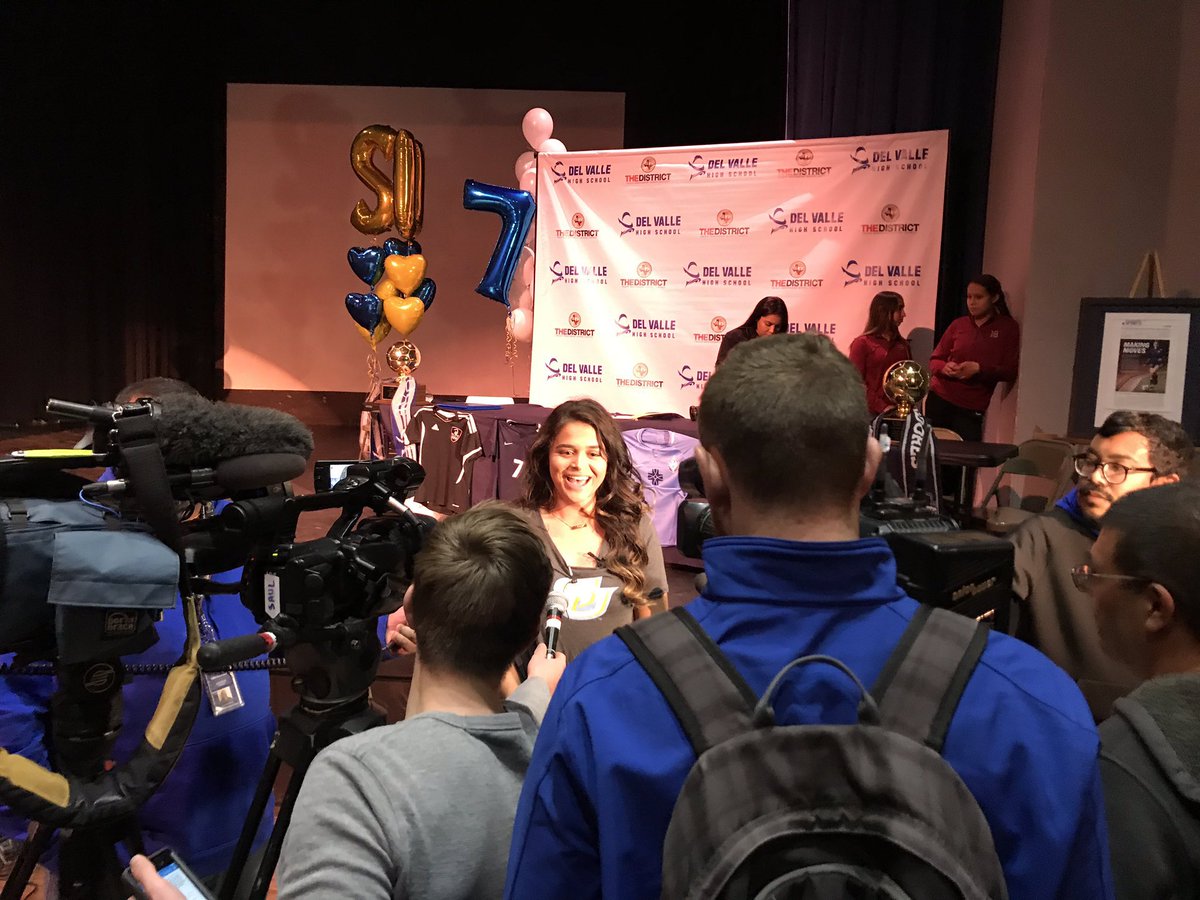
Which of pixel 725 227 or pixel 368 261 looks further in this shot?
pixel 368 261

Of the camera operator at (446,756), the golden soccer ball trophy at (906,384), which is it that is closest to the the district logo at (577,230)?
the golden soccer ball trophy at (906,384)

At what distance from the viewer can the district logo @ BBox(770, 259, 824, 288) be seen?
16.5 feet

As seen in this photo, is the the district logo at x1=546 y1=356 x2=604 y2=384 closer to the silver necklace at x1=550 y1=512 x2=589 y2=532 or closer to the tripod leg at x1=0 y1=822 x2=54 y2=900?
the silver necklace at x1=550 y1=512 x2=589 y2=532

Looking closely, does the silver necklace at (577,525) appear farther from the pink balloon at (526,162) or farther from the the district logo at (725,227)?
the pink balloon at (526,162)

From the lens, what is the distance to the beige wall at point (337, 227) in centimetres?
747

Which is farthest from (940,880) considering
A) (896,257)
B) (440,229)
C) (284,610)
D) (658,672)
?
(440,229)

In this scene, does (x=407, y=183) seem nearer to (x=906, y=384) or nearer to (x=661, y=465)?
(x=661, y=465)

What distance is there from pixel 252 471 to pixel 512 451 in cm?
369

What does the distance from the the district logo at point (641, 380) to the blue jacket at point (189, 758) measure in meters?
3.99

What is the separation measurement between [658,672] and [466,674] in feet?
1.39

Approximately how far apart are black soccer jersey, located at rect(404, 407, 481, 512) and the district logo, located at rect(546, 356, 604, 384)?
792 mm

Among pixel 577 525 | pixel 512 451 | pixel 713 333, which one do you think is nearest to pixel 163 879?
pixel 577 525

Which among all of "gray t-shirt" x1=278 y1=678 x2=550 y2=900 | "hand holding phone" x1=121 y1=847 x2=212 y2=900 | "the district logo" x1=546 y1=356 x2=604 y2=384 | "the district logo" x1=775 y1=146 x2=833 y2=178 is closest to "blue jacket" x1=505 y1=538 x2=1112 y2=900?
"gray t-shirt" x1=278 y1=678 x2=550 y2=900

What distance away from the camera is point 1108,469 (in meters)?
1.93
